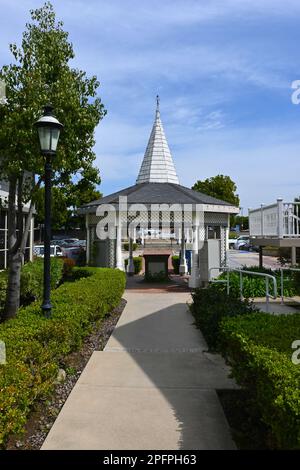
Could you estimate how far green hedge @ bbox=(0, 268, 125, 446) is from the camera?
302 cm

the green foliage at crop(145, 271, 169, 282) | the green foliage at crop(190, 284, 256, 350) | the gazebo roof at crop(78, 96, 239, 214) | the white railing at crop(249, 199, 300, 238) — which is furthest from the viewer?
the green foliage at crop(145, 271, 169, 282)

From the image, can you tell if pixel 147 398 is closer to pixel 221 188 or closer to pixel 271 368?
pixel 271 368

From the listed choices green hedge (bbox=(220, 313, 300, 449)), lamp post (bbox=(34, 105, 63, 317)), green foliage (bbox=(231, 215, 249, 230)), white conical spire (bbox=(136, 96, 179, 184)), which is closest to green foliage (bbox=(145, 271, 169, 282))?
white conical spire (bbox=(136, 96, 179, 184))

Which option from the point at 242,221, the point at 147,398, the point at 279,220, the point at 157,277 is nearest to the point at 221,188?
the point at 242,221

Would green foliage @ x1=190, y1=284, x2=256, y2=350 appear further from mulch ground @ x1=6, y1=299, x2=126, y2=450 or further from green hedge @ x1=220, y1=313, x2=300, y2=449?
mulch ground @ x1=6, y1=299, x2=126, y2=450

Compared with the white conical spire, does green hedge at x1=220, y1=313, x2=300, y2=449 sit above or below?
below

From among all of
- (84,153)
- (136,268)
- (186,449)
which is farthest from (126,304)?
(136,268)

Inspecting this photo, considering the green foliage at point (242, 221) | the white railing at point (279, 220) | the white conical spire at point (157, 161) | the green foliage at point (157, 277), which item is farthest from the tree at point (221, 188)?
the white railing at point (279, 220)

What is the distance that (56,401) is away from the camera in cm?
440

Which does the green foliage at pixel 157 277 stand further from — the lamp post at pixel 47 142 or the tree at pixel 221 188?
the tree at pixel 221 188

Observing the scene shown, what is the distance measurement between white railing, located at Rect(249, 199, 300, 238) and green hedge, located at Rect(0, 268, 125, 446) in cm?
526

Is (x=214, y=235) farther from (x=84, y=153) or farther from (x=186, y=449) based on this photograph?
(x=186, y=449)

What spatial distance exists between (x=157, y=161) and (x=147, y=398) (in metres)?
15.4

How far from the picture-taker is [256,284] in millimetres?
11039
